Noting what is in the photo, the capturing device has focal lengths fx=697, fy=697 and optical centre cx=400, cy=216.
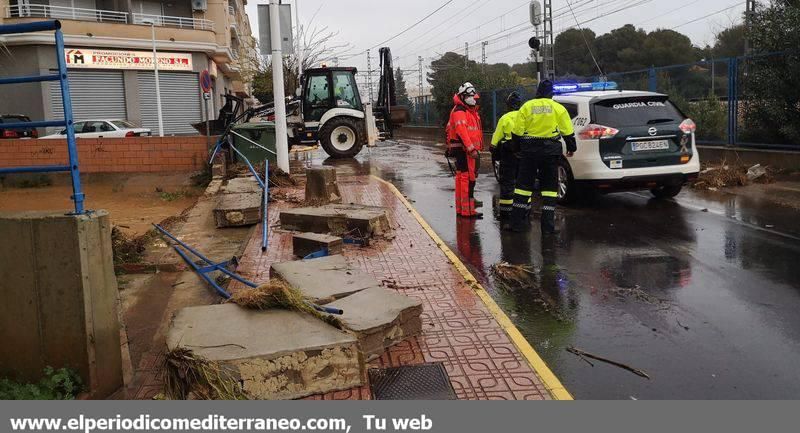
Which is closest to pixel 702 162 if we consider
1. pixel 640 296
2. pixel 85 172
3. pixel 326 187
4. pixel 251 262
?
pixel 326 187

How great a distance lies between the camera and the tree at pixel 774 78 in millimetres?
13219

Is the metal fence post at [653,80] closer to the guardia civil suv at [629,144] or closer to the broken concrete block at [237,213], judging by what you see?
the guardia civil suv at [629,144]

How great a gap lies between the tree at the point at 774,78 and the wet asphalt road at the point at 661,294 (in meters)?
3.79

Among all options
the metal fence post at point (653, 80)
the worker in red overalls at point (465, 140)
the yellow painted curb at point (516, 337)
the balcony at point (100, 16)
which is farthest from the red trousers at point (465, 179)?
the balcony at point (100, 16)

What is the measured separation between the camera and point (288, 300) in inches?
182

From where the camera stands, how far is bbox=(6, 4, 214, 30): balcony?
102ft

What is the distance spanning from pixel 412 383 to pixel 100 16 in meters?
35.0

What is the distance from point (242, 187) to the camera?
37.2ft

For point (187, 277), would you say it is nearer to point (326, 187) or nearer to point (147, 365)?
point (147, 365)

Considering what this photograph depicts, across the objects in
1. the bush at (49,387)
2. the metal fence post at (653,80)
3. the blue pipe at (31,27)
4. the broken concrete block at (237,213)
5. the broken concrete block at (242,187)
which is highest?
the metal fence post at (653,80)

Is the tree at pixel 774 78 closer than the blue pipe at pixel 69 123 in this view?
No

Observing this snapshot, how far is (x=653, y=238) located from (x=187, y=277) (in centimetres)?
534

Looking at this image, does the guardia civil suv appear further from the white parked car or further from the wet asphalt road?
the white parked car

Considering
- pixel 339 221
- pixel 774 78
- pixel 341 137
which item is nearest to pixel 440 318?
pixel 339 221
